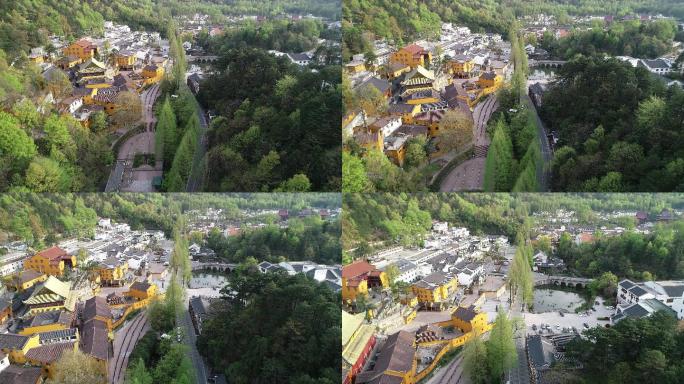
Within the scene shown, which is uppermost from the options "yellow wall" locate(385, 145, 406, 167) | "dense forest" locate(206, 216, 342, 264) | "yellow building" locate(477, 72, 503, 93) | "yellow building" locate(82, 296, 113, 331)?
"yellow building" locate(477, 72, 503, 93)

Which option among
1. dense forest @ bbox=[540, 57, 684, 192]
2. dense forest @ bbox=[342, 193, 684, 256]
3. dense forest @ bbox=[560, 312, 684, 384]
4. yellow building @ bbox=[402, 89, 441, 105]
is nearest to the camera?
dense forest @ bbox=[540, 57, 684, 192]

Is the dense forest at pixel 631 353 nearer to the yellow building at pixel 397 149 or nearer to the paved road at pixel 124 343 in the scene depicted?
the yellow building at pixel 397 149

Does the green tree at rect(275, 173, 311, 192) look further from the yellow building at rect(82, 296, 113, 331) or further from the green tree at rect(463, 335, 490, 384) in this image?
the yellow building at rect(82, 296, 113, 331)

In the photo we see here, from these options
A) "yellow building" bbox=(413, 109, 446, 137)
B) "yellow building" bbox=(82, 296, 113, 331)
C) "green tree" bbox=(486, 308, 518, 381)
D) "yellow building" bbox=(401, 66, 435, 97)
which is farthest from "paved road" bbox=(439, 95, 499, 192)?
"yellow building" bbox=(82, 296, 113, 331)

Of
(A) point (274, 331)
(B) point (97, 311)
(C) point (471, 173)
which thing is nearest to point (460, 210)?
(C) point (471, 173)

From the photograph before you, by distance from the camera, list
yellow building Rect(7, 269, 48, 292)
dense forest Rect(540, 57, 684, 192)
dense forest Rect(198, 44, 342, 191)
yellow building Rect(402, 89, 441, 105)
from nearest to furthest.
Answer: dense forest Rect(540, 57, 684, 192) → dense forest Rect(198, 44, 342, 191) → yellow building Rect(402, 89, 441, 105) → yellow building Rect(7, 269, 48, 292)

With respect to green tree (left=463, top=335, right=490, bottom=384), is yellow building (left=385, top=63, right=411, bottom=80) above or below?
above
